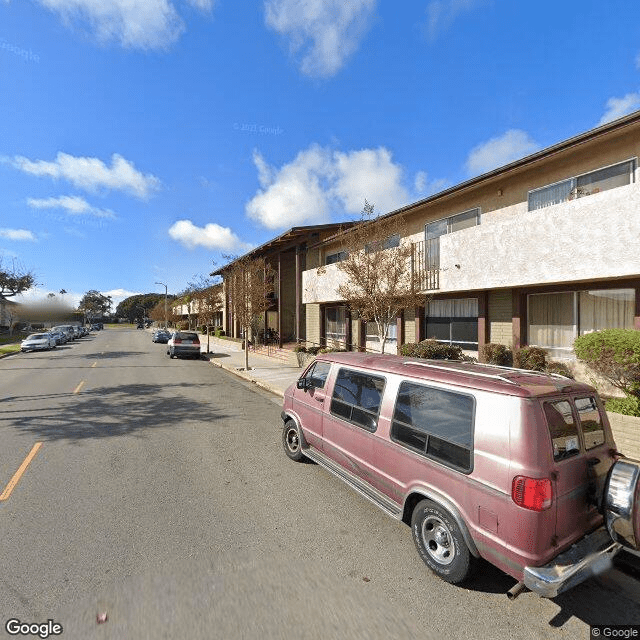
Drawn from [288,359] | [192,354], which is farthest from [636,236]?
[192,354]

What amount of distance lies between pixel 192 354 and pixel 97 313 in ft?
387

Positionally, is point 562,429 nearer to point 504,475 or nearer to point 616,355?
point 504,475

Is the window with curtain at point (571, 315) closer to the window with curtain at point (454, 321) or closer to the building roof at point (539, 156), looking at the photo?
the window with curtain at point (454, 321)

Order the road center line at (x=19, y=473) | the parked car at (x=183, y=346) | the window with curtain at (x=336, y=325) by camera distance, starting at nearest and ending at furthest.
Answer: the road center line at (x=19, y=473) < the window with curtain at (x=336, y=325) < the parked car at (x=183, y=346)

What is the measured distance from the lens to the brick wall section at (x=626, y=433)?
5730 millimetres

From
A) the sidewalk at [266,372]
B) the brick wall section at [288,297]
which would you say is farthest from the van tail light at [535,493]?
the brick wall section at [288,297]

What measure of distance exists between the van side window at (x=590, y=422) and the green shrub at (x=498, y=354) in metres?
7.18

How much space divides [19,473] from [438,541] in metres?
5.61

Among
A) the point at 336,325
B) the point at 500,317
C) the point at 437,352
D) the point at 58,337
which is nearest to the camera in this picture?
the point at 500,317

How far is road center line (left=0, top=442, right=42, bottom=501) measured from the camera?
177 inches

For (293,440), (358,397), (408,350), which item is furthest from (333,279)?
(358,397)

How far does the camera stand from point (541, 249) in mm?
8500

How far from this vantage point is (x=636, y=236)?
22.7 feet

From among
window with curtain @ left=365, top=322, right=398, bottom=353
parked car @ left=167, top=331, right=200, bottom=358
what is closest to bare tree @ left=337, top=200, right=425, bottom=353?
window with curtain @ left=365, top=322, right=398, bottom=353
